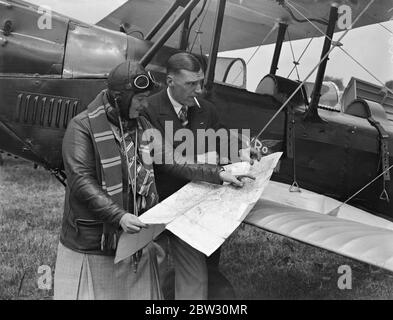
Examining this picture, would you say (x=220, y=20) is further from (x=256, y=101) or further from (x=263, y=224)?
(x=263, y=224)

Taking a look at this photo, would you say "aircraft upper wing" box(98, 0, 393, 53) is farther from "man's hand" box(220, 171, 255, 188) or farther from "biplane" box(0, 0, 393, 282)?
"man's hand" box(220, 171, 255, 188)

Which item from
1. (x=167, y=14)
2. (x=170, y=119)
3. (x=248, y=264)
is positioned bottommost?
(x=248, y=264)

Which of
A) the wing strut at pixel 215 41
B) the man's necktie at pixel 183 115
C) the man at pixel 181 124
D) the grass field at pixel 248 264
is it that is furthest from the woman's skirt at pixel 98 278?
A: the wing strut at pixel 215 41

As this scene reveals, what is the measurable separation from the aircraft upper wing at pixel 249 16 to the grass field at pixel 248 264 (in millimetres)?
2171

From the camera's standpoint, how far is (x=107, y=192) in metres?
1.92

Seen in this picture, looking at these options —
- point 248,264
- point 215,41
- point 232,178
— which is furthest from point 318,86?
point 232,178

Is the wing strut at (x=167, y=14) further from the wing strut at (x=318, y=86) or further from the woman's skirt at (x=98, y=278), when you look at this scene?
the woman's skirt at (x=98, y=278)

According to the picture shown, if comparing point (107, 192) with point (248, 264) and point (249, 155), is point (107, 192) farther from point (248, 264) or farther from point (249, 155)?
point (248, 264)

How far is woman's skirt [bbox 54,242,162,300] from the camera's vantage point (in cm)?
198

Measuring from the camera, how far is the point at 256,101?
3.90 meters

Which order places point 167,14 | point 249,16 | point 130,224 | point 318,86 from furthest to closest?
1. point 249,16
2. point 318,86
3. point 167,14
4. point 130,224

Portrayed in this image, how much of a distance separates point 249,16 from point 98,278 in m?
4.38

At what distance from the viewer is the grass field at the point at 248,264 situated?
12.1 ft

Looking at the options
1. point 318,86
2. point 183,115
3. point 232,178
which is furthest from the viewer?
point 318,86
